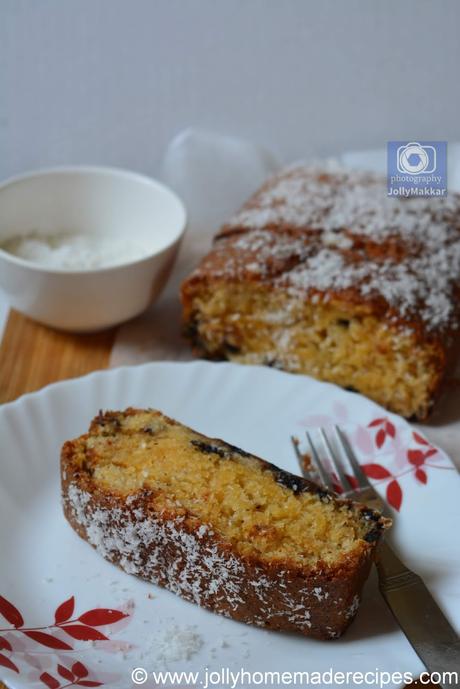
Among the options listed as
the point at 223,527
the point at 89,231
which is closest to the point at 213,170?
the point at 89,231

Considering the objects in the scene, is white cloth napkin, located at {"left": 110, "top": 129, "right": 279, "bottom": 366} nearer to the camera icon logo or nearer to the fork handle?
the camera icon logo

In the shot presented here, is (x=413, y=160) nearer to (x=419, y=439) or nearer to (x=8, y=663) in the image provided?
(x=419, y=439)

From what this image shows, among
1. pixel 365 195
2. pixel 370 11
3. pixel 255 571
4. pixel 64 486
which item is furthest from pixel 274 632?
pixel 370 11

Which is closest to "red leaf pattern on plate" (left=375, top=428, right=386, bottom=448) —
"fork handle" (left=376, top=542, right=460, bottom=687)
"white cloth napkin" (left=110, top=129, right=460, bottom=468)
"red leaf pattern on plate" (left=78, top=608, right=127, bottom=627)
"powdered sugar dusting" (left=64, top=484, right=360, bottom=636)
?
"fork handle" (left=376, top=542, right=460, bottom=687)

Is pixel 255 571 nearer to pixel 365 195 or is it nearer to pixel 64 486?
pixel 64 486

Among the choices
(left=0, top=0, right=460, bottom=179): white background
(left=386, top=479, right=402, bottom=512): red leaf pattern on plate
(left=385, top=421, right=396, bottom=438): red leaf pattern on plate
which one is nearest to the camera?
(left=386, top=479, right=402, bottom=512): red leaf pattern on plate

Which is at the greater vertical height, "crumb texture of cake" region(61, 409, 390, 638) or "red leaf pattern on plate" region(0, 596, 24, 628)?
"crumb texture of cake" region(61, 409, 390, 638)
